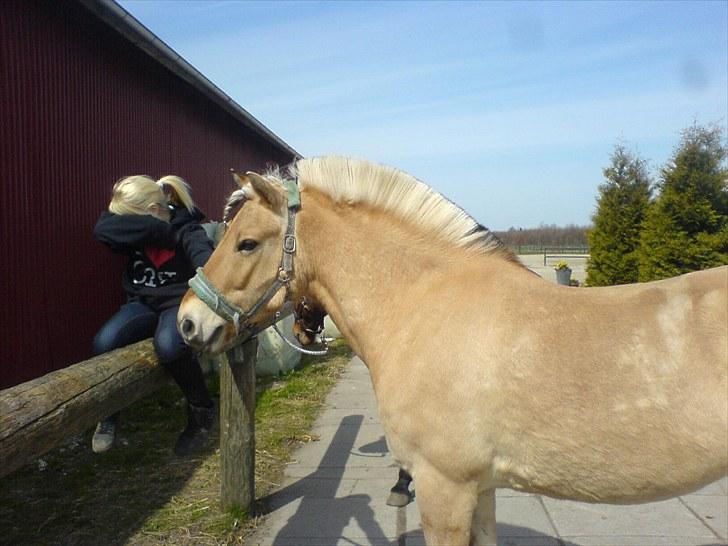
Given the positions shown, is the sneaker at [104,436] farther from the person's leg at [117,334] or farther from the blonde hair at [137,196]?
the blonde hair at [137,196]

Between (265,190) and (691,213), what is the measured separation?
11647 mm

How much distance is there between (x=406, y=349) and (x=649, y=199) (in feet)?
51.2

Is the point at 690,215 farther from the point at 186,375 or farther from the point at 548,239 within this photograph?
the point at 548,239

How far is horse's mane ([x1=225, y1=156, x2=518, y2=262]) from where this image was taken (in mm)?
2539

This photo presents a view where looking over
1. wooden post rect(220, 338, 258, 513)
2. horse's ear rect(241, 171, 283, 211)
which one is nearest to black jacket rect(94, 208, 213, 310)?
wooden post rect(220, 338, 258, 513)

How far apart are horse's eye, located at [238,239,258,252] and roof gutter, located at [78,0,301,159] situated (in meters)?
2.76

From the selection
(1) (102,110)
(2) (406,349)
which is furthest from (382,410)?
(1) (102,110)

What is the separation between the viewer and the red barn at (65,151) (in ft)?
15.3

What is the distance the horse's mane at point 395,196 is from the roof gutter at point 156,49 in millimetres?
2623

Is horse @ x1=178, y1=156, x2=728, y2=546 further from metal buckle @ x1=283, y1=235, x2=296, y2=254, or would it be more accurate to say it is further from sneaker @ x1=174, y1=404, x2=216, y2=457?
sneaker @ x1=174, y1=404, x2=216, y2=457

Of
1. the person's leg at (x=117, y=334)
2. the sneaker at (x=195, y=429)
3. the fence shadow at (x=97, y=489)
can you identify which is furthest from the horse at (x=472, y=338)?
the fence shadow at (x=97, y=489)

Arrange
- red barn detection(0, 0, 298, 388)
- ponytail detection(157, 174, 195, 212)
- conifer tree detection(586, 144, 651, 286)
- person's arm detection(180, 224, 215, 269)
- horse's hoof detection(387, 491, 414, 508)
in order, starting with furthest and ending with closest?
conifer tree detection(586, 144, 651, 286)
red barn detection(0, 0, 298, 388)
horse's hoof detection(387, 491, 414, 508)
ponytail detection(157, 174, 195, 212)
person's arm detection(180, 224, 215, 269)

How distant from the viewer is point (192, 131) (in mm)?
8320

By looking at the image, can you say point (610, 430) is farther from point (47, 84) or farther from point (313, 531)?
point (47, 84)
